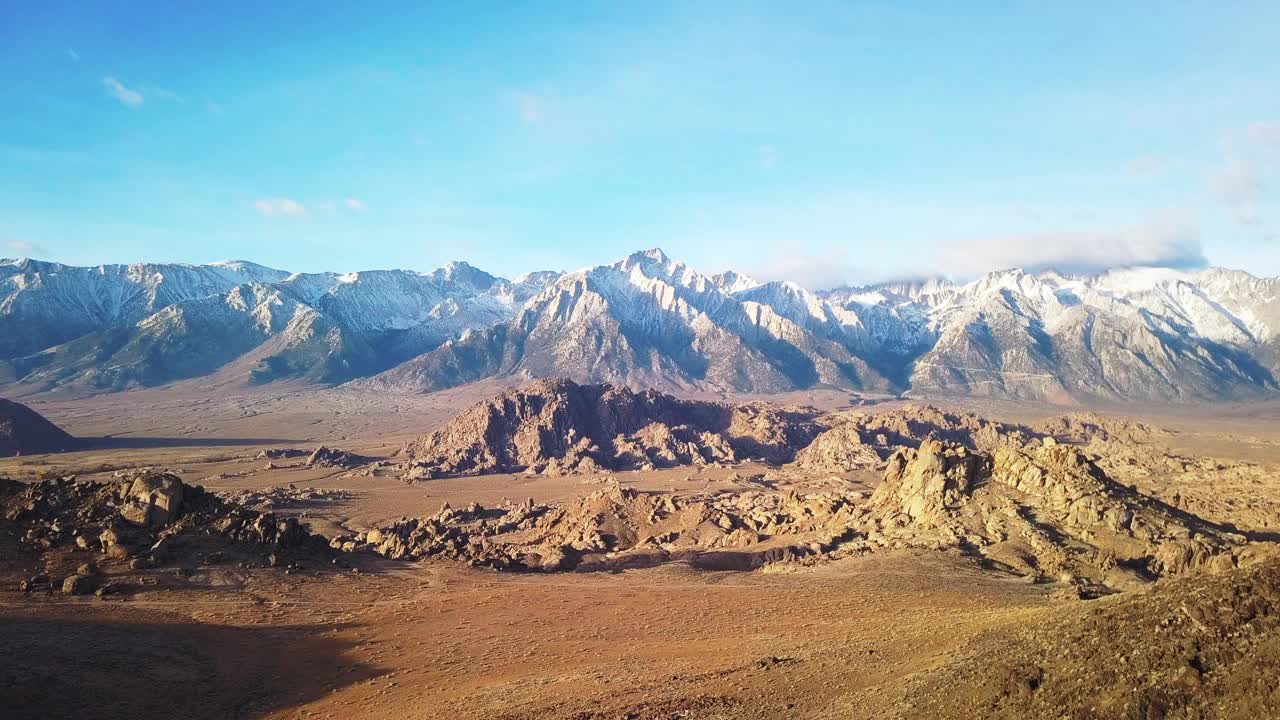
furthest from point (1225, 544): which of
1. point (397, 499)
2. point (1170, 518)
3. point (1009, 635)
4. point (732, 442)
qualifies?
point (732, 442)

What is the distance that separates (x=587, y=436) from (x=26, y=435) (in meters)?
87.3

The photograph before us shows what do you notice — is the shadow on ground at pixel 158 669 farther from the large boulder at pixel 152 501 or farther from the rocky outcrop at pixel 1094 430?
the rocky outcrop at pixel 1094 430

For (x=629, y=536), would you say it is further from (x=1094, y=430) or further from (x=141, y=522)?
(x=1094, y=430)

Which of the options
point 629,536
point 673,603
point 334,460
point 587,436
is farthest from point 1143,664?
point 334,460

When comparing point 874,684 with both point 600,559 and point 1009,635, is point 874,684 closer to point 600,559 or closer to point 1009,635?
point 1009,635

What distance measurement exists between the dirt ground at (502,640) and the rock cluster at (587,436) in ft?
224

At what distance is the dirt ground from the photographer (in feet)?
69.9

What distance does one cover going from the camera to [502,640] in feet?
90.7

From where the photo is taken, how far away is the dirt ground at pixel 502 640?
21.3 m

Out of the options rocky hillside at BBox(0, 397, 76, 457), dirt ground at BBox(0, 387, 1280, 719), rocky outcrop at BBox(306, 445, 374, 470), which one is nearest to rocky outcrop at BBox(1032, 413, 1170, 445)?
rocky outcrop at BBox(306, 445, 374, 470)

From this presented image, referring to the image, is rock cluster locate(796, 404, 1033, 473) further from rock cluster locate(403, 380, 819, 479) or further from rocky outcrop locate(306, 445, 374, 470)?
rocky outcrop locate(306, 445, 374, 470)

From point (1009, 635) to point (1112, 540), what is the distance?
21512mm

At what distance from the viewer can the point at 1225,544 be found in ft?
121

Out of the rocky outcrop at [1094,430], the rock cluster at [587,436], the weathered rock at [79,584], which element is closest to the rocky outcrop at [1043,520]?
the weathered rock at [79,584]
